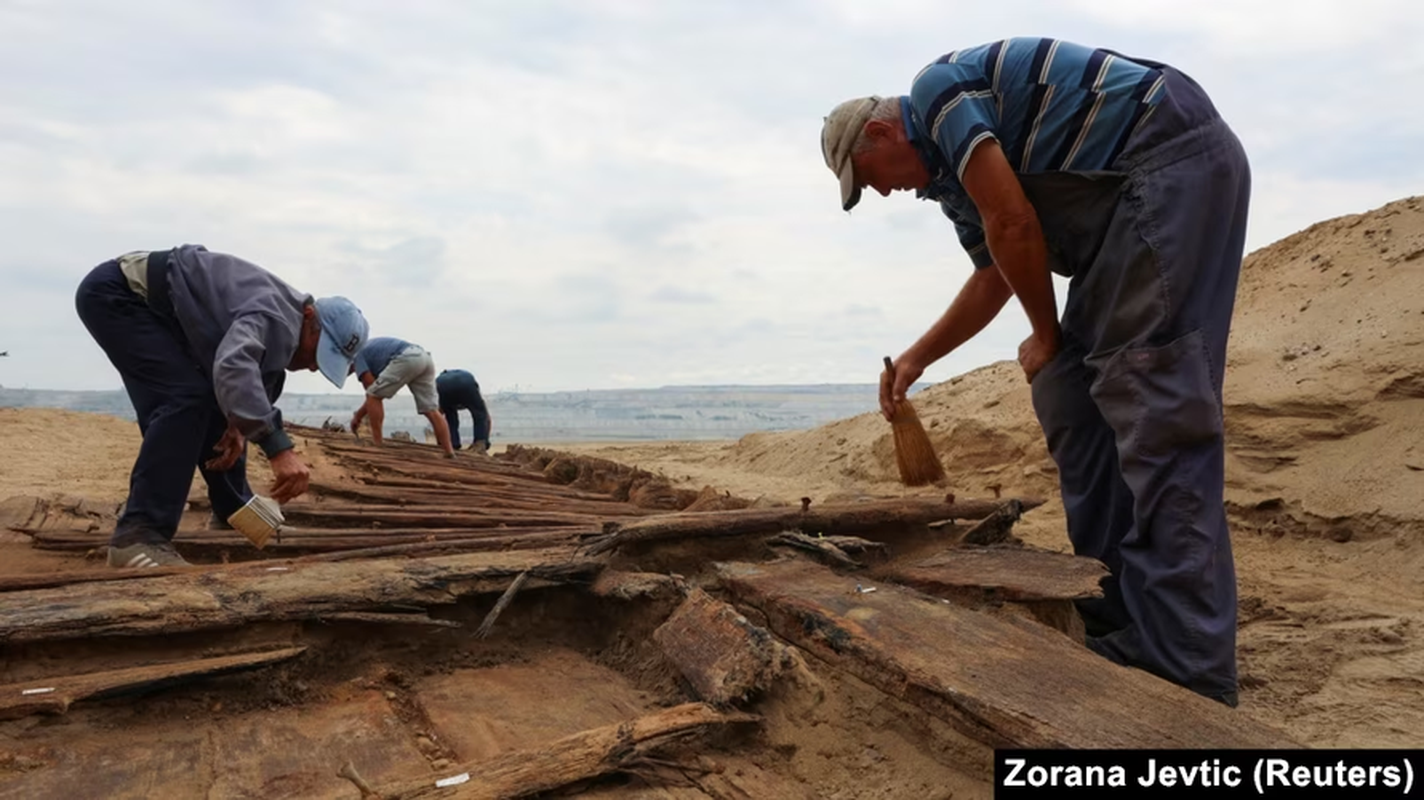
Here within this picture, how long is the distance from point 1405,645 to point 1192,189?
149 centimetres

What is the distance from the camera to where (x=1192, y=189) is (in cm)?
207

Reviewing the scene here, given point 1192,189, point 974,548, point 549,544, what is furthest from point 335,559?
point 1192,189

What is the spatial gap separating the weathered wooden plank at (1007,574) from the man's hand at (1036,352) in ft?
1.70

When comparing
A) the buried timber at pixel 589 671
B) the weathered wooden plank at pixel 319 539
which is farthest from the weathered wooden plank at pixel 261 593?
the weathered wooden plank at pixel 319 539

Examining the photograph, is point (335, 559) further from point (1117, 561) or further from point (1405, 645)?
point (1405, 645)

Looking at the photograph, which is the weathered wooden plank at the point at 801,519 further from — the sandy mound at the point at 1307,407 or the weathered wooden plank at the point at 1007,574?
the sandy mound at the point at 1307,407

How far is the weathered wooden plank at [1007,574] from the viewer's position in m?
2.11

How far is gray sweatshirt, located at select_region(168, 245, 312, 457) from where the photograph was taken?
2818 millimetres

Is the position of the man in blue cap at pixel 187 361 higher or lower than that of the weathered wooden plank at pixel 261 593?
higher

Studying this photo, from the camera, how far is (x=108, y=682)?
5.59 ft

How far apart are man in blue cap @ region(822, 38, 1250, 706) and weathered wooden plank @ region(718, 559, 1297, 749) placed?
420mm

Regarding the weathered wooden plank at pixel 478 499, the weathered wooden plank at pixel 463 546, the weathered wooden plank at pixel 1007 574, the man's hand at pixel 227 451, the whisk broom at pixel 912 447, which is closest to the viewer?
the weathered wooden plank at pixel 1007 574

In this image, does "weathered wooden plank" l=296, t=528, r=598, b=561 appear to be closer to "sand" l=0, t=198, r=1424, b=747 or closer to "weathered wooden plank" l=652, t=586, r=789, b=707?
"weathered wooden plank" l=652, t=586, r=789, b=707

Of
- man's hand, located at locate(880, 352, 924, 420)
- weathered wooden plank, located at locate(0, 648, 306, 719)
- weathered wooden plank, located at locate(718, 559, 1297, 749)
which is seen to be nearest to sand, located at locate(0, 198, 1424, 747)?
man's hand, located at locate(880, 352, 924, 420)
